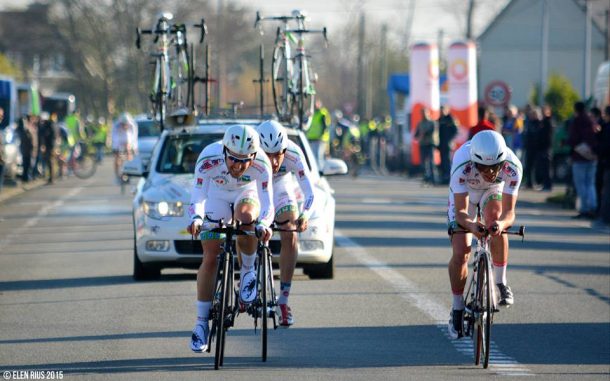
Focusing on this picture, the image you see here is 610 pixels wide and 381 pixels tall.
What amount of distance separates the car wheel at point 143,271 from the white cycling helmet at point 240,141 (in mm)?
5034

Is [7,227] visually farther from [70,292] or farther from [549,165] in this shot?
[549,165]

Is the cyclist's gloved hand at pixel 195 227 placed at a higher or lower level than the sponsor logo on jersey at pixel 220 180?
lower

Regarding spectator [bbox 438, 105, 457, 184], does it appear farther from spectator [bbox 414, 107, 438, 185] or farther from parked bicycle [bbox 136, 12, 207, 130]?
parked bicycle [bbox 136, 12, 207, 130]

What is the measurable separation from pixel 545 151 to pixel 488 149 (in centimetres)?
2235

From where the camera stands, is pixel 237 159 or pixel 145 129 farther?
pixel 145 129

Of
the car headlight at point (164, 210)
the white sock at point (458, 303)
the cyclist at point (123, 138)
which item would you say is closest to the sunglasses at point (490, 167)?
the white sock at point (458, 303)

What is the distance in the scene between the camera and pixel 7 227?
23.1 meters

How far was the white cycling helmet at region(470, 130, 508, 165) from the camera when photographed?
32.1 feet

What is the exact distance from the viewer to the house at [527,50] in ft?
233

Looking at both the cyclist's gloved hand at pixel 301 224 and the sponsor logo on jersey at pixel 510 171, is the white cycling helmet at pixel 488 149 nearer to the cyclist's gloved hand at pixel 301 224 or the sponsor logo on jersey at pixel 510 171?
the sponsor logo on jersey at pixel 510 171

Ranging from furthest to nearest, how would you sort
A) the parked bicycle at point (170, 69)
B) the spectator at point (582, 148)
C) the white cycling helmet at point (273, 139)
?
the spectator at point (582, 148) → the parked bicycle at point (170, 69) → the white cycling helmet at point (273, 139)

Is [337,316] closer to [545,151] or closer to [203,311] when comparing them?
[203,311]

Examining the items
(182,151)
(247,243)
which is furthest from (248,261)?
(182,151)

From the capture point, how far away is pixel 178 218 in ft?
46.9
